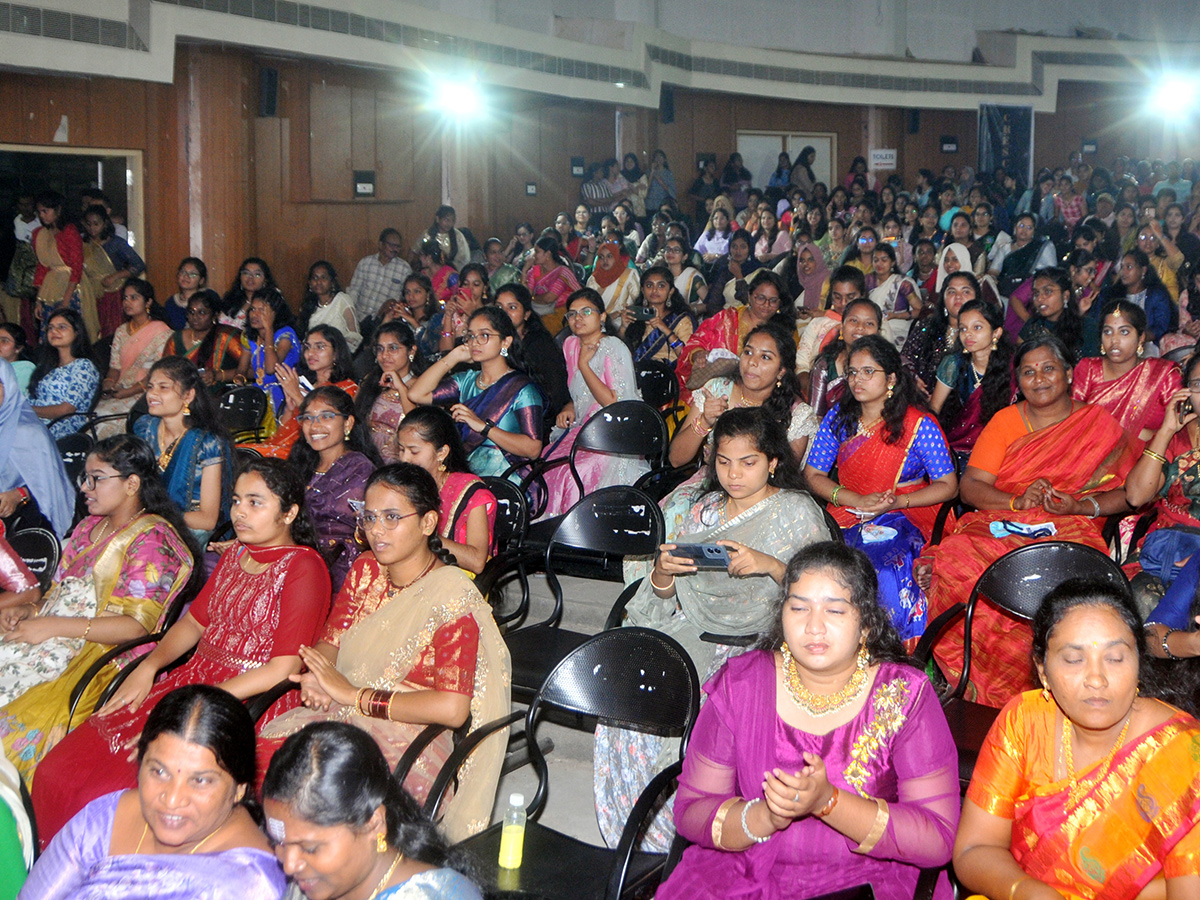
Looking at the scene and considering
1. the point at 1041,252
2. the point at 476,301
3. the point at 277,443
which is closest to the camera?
the point at 277,443

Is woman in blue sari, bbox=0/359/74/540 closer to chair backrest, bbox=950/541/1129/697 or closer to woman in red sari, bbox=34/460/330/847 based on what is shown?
woman in red sari, bbox=34/460/330/847

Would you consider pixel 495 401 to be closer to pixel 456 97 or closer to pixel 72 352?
pixel 72 352

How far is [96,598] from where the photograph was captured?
3168 millimetres

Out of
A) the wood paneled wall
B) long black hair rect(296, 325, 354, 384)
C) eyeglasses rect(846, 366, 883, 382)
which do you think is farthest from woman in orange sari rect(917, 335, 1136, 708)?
the wood paneled wall

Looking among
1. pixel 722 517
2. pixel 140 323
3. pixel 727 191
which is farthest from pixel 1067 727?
pixel 727 191

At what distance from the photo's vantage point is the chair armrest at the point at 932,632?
2.75m

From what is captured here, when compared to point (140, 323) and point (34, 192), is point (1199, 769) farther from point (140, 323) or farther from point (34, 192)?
point (34, 192)

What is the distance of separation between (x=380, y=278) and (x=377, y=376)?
389 cm

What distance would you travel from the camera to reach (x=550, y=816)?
10.5 feet

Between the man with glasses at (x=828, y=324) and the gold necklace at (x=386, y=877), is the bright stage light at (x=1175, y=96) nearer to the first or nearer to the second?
the man with glasses at (x=828, y=324)

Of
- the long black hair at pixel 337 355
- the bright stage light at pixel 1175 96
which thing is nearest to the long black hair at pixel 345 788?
the long black hair at pixel 337 355

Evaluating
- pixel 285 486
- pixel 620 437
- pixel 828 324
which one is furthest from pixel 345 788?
pixel 828 324

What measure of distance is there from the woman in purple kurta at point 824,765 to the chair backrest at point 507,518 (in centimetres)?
175

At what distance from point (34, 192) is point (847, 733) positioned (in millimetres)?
7381
